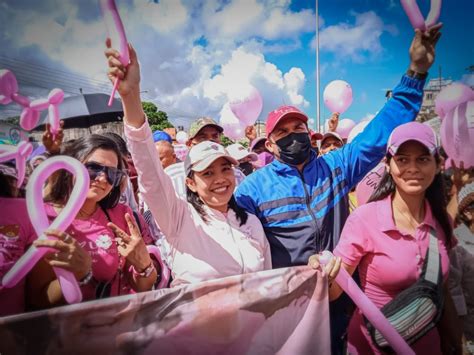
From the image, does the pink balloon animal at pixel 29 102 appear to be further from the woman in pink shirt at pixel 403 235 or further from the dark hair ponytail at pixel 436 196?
the dark hair ponytail at pixel 436 196

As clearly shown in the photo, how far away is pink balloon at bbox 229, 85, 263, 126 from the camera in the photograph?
4016mm

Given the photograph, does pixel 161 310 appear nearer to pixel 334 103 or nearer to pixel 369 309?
pixel 369 309

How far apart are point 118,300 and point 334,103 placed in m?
3.41

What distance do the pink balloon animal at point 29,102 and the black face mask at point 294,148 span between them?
48.3 inches

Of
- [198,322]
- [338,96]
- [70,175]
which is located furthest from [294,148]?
[338,96]

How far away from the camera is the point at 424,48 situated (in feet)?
5.24

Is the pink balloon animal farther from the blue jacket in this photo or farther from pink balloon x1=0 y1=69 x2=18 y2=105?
the blue jacket

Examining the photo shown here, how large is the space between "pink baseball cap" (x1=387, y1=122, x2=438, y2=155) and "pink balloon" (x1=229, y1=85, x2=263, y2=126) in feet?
8.84

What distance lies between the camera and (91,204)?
1.55 m

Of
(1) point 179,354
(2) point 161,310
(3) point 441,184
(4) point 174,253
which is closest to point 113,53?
(4) point 174,253

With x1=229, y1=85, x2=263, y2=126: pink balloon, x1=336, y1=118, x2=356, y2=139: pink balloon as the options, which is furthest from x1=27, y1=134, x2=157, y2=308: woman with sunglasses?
x1=336, y1=118, x2=356, y2=139: pink balloon

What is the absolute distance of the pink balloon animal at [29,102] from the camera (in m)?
1.11

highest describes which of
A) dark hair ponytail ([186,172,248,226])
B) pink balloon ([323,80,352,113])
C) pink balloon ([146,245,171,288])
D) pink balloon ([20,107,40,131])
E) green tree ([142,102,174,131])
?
green tree ([142,102,174,131])

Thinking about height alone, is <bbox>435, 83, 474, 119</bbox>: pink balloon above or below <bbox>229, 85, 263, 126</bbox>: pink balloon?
below
